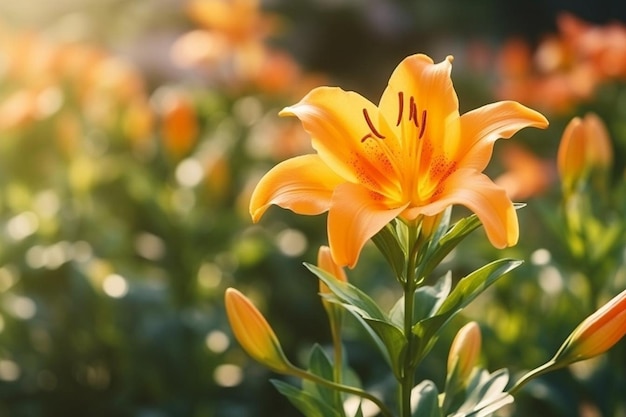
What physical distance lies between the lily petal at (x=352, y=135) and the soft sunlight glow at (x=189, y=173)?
168 centimetres

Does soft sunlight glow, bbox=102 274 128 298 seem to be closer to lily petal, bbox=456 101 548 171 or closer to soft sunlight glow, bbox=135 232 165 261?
soft sunlight glow, bbox=135 232 165 261

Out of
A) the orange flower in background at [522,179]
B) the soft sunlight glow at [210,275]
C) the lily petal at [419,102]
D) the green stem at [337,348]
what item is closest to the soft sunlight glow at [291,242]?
the soft sunlight glow at [210,275]

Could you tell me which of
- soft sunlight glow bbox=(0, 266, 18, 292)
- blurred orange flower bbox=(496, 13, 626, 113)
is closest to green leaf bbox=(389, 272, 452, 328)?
soft sunlight glow bbox=(0, 266, 18, 292)

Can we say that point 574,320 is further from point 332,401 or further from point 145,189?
point 145,189

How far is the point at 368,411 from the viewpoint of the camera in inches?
74.9

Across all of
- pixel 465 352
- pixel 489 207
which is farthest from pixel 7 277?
pixel 489 207

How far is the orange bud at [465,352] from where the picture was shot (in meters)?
1.34

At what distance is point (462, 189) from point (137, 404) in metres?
1.62

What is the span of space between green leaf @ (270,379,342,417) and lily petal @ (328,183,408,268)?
246 mm

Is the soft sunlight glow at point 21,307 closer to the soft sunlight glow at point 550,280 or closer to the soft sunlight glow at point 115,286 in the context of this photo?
the soft sunlight glow at point 115,286

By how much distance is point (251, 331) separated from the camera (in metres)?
1.26

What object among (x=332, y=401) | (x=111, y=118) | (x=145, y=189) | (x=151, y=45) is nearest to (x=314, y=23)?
(x=151, y=45)

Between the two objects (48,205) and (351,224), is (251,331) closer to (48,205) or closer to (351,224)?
(351,224)

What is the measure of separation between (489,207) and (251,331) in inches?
13.9
